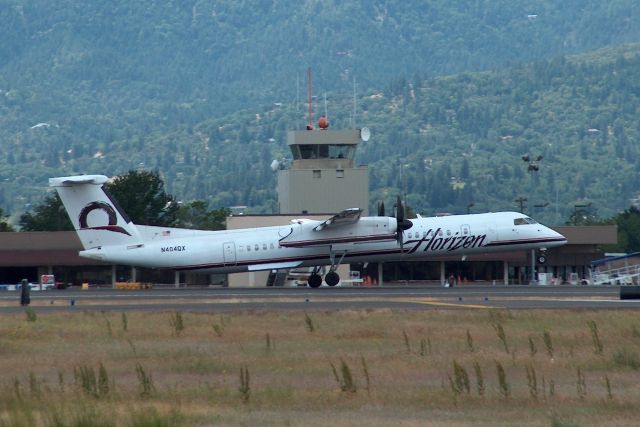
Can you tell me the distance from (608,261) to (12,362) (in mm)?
59149

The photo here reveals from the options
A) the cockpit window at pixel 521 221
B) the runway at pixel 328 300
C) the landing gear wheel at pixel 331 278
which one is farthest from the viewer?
the cockpit window at pixel 521 221

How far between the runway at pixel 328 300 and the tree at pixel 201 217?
71.7m

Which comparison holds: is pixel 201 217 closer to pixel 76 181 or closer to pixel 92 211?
pixel 92 211

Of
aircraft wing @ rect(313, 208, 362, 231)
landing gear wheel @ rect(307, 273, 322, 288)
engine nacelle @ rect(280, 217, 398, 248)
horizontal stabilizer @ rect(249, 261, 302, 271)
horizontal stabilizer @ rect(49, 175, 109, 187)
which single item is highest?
horizontal stabilizer @ rect(49, 175, 109, 187)

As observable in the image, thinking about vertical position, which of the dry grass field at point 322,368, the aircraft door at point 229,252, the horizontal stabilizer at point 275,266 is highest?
the aircraft door at point 229,252

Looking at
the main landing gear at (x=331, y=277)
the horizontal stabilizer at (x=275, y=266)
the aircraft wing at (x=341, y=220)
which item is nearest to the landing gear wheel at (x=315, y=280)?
the main landing gear at (x=331, y=277)

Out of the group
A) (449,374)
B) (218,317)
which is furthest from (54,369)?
(218,317)

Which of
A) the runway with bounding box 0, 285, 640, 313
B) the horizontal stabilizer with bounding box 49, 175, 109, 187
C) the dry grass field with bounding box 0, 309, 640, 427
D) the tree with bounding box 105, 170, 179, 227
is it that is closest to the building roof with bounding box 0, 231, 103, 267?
the runway with bounding box 0, 285, 640, 313

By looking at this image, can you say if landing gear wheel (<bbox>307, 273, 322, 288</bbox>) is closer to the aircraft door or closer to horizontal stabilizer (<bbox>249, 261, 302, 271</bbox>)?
horizontal stabilizer (<bbox>249, 261, 302, 271</bbox>)

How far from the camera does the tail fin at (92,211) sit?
63.0 m

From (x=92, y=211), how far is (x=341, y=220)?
38.6ft

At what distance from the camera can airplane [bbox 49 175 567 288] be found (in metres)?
63.4

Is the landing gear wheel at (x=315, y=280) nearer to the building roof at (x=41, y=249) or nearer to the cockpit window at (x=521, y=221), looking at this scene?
the cockpit window at (x=521, y=221)

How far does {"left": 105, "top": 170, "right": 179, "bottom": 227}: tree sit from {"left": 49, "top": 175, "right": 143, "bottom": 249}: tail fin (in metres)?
47.8
